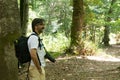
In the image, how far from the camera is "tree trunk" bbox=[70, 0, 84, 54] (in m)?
15.3

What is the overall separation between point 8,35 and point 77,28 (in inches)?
433

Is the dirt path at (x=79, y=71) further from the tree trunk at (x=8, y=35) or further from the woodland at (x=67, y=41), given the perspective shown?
the tree trunk at (x=8, y=35)

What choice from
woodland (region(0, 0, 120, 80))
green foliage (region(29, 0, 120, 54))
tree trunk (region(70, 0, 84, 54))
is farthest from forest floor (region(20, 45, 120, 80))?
green foliage (region(29, 0, 120, 54))

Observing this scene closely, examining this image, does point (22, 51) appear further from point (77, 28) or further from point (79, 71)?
point (77, 28)

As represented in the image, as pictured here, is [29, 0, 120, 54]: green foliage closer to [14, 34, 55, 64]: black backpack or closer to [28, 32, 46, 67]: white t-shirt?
[28, 32, 46, 67]: white t-shirt

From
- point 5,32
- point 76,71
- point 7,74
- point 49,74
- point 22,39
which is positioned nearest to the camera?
point 5,32

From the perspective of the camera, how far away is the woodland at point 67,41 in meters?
4.66

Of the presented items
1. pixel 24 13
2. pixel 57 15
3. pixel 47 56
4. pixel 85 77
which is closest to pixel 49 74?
pixel 85 77

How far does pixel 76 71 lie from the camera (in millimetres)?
11109

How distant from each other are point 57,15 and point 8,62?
28.7 m

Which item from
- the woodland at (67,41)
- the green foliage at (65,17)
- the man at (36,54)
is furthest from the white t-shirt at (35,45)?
the green foliage at (65,17)

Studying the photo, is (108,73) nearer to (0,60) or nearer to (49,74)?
(49,74)

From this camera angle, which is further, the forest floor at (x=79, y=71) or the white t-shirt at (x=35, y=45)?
the forest floor at (x=79, y=71)

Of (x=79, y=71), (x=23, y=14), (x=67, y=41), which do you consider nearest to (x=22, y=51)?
(x=79, y=71)
